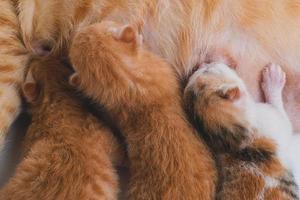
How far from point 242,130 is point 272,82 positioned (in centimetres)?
24

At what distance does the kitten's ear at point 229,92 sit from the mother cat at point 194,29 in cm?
15

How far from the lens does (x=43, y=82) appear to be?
73.2 inches

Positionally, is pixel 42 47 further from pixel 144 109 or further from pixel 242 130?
pixel 242 130

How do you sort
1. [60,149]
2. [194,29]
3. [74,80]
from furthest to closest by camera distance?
[194,29], [74,80], [60,149]

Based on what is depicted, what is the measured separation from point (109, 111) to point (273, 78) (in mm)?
521

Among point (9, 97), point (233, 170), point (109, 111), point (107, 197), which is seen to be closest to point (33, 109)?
point (9, 97)

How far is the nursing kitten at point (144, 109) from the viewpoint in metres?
1.66

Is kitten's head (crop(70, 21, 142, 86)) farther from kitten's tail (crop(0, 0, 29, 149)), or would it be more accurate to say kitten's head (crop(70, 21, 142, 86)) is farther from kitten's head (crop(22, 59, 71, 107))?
kitten's tail (crop(0, 0, 29, 149))

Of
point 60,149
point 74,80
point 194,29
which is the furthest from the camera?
point 194,29

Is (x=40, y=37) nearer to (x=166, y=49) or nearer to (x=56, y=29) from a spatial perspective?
(x=56, y=29)

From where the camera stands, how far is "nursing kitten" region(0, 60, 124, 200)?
1626 millimetres

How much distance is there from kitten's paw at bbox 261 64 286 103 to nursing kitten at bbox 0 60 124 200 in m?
0.49

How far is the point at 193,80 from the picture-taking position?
1.85m

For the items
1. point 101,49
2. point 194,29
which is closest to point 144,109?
point 101,49
